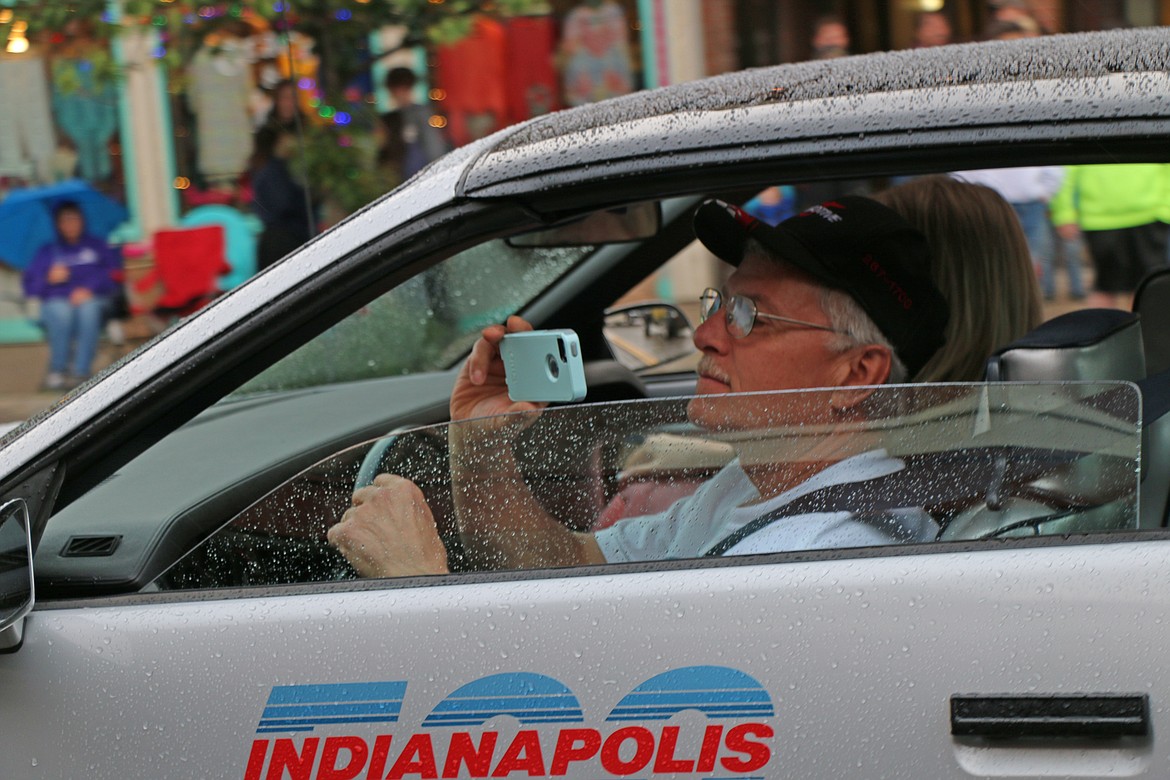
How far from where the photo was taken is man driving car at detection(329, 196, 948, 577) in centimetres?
156

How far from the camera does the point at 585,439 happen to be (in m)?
1.61

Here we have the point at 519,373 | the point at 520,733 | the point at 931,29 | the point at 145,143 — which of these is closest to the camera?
the point at 520,733

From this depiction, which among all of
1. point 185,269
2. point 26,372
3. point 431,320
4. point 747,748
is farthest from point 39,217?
point 747,748

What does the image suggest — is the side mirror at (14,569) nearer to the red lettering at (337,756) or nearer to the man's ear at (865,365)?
the red lettering at (337,756)

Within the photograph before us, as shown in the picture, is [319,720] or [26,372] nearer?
[319,720]

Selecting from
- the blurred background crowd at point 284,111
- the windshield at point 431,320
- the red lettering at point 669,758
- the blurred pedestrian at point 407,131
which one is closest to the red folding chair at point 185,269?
the blurred background crowd at point 284,111

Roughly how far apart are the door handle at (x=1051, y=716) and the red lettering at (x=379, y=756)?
607 mm

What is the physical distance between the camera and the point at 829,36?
9.10 meters

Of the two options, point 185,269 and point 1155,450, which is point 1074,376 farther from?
point 185,269

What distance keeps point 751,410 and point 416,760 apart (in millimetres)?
565

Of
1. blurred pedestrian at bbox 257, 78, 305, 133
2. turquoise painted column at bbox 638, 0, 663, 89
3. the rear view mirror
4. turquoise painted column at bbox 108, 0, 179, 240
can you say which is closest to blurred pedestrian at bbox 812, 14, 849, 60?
turquoise painted column at bbox 638, 0, 663, 89

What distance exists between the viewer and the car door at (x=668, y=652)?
1.33 meters

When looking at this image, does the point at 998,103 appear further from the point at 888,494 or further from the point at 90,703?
the point at 90,703

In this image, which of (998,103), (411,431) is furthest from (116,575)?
(998,103)
